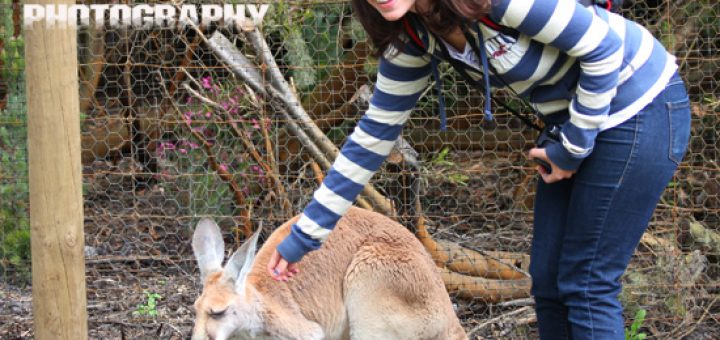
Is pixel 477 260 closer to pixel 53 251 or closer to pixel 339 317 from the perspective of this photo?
pixel 339 317

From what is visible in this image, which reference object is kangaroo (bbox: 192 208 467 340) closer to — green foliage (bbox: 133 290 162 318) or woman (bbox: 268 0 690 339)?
woman (bbox: 268 0 690 339)

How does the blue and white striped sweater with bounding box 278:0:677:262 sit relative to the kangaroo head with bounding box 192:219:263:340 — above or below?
above

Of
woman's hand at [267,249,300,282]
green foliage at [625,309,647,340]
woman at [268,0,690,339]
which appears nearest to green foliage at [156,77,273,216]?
woman's hand at [267,249,300,282]

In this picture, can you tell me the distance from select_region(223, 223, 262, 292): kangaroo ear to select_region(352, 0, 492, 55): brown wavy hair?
1028mm

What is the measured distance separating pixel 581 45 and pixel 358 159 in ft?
3.15

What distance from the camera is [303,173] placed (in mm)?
5562

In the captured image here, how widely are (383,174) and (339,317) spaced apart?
1514 millimetres

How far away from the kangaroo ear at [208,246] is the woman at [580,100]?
120cm

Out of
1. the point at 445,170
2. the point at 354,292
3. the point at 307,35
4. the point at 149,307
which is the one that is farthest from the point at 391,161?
the point at 149,307

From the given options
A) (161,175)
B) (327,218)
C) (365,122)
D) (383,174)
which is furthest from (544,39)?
(161,175)

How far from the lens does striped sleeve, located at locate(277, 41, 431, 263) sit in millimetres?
3215

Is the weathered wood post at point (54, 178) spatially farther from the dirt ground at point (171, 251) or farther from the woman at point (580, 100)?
the dirt ground at point (171, 251)

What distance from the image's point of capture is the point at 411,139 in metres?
5.79

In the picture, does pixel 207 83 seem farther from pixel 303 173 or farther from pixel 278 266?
pixel 278 266
